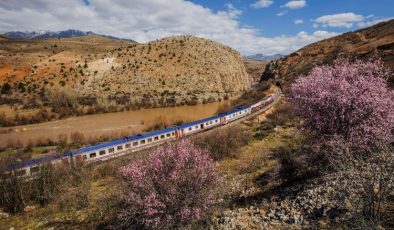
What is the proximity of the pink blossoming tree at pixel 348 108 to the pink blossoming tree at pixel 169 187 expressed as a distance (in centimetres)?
681

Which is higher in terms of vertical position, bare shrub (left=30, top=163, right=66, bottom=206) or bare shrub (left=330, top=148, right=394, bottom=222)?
bare shrub (left=330, top=148, right=394, bottom=222)

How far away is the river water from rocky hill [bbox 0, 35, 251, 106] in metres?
9.00

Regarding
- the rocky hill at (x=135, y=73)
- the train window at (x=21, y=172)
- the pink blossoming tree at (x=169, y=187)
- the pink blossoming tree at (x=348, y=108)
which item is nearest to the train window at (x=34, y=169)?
the train window at (x=21, y=172)

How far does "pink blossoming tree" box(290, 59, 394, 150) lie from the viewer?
557 inches

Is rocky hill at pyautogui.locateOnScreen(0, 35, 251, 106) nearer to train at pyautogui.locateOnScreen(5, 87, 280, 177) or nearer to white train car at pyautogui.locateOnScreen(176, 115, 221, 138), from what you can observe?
white train car at pyautogui.locateOnScreen(176, 115, 221, 138)

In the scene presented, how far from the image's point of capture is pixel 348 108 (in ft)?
47.9

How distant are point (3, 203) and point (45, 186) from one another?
265 cm

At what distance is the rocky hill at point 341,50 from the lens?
61369 millimetres

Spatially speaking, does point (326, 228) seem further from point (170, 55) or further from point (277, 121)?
point (170, 55)

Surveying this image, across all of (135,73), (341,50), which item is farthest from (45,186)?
(341,50)

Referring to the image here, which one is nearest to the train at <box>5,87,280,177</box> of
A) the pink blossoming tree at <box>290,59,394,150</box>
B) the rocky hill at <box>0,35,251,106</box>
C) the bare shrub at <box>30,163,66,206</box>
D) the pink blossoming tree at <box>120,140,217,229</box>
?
the bare shrub at <box>30,163,66,206</box>

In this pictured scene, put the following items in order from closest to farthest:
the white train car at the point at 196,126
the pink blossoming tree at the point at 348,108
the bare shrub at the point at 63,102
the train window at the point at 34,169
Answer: the pink blossoming tree at the point at 348,108 < the train window at the point at 34,169 < the white train car at the point at 196,126 < the bare shrub at the point at 63,102

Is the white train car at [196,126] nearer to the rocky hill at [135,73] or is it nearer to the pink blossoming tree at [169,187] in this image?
the pink blossoming tree at [169,187]

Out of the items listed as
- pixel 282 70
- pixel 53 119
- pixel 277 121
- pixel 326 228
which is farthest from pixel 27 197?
pixel 282 70
